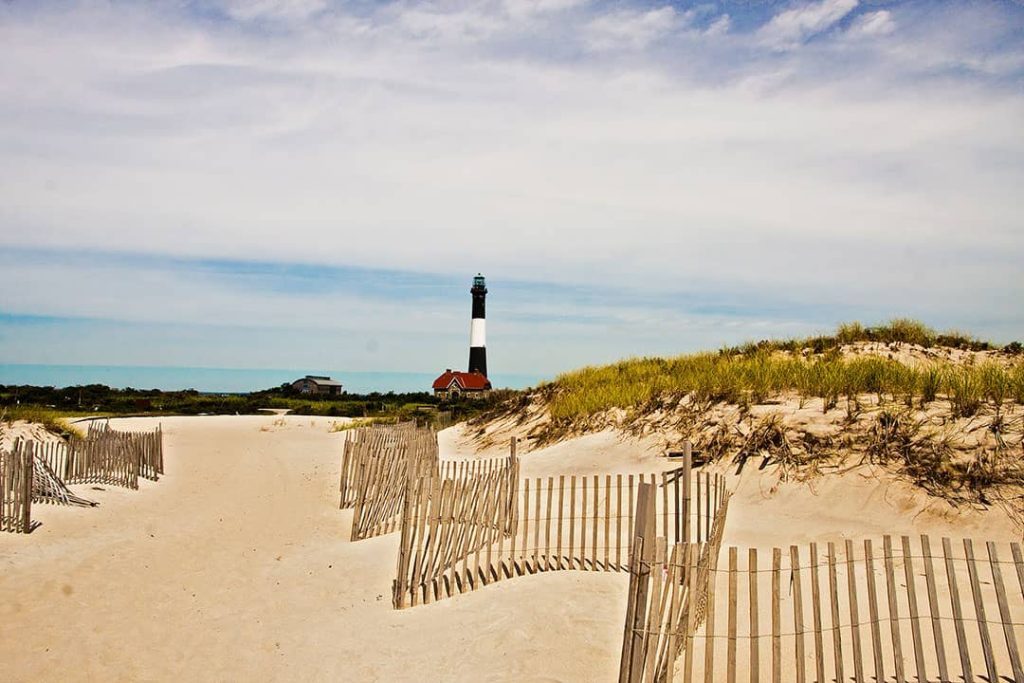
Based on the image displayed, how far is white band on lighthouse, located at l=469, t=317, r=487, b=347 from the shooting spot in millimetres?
63125

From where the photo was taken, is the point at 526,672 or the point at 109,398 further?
the point at 109,398

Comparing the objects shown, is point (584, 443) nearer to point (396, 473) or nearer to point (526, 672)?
point (396, 473)

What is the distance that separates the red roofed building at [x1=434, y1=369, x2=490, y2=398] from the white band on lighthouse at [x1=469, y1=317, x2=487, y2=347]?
2562mm

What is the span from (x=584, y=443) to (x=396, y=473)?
20.9 feet

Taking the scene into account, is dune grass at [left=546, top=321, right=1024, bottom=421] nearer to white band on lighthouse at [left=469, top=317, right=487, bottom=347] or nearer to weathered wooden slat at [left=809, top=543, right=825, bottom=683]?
weathered wooden slat at [left=809, top=543, right=825, bottom=683]

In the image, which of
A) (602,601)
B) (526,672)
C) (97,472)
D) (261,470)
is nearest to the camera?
(526,672)

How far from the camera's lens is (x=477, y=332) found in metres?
63.2

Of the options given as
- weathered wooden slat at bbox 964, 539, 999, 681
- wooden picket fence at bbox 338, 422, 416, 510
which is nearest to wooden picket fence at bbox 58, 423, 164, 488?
wooden picket fence at bbox 338, 422, 416, 510

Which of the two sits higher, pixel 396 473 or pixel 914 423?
pixel 914 423

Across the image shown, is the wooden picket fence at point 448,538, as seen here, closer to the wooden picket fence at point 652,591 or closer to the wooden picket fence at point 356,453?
the wooden picket fence at point 652,591

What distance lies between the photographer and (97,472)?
56.2 ft

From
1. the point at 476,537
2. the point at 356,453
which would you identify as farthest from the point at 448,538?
the point at 356,453

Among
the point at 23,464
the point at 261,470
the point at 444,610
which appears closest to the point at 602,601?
the point at 444,610

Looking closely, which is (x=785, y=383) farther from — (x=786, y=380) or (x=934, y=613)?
(x=934, y=613)
